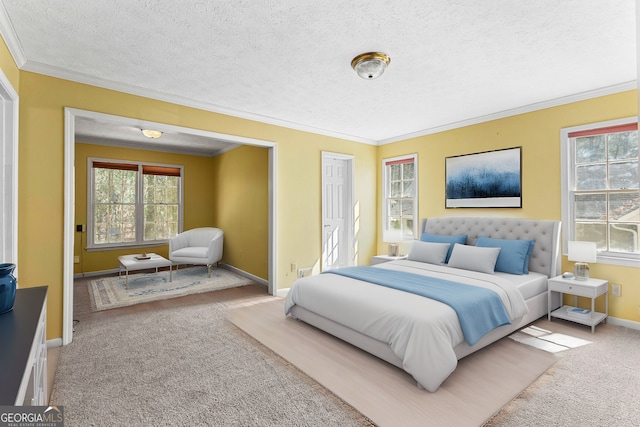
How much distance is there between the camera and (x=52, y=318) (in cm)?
304

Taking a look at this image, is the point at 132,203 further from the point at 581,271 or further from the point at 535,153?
the point at 581,271

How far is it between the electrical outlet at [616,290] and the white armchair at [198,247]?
5.79 meters

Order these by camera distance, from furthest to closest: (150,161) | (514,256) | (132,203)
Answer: (150,161), (132,203), (514,256)

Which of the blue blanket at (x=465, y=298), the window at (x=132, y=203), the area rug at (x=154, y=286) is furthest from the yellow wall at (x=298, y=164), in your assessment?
the window at (x=132, y=203)

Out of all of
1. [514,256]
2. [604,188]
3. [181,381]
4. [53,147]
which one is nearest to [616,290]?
[514,256]

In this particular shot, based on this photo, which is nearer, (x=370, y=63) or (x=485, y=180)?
(x=370, y=63)

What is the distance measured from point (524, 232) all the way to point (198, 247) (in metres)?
5.58

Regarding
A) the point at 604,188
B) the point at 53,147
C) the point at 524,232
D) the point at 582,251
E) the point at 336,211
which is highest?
the point at 53,147

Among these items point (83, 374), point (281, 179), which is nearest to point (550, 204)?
point (281, 179)

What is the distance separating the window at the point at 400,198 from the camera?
560cm

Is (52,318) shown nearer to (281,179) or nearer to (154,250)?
(281,179)

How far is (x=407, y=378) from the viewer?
2.43m

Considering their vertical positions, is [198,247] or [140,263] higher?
[198,247]

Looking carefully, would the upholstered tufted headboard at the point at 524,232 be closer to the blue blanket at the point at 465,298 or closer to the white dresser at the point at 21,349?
the blue blanket at the point at 465,298
